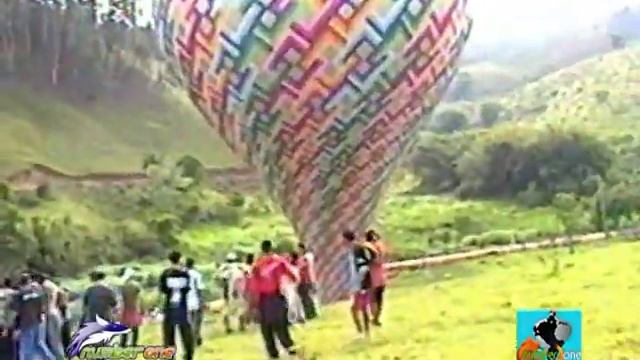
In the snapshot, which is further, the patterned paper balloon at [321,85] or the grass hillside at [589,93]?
the grass hillside at [589,93]

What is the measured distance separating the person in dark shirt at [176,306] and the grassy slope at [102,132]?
462 millimetres

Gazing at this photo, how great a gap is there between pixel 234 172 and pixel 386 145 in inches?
24.8

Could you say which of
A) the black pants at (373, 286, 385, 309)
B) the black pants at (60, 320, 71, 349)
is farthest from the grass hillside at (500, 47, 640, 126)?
the black pants at (60, 320, 71, 349)

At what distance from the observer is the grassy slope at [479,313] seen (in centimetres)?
546

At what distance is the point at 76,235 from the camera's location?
18.1 feet

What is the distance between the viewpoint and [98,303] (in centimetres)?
546

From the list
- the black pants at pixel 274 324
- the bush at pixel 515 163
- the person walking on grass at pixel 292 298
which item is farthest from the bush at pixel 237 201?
the bush at pixel 515 163

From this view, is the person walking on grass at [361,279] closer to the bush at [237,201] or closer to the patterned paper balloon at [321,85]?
the patterned paper balloon at [321,85]

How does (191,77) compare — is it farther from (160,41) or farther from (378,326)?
(378,326)

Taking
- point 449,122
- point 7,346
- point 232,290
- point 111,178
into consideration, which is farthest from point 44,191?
point 449,122

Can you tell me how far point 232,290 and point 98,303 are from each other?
537 mm

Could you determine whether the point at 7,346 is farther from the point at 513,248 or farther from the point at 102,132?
the point at 513,248

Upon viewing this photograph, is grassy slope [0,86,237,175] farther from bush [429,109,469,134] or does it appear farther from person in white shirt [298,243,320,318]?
bush [429,109,469,134]

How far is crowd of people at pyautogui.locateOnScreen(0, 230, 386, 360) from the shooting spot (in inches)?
214
